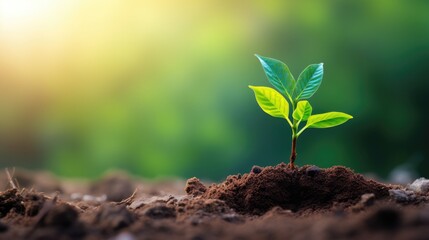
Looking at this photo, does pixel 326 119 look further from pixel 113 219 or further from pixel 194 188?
pixel 113 219

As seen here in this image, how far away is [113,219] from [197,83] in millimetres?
3532

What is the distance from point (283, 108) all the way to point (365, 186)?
0.33 m

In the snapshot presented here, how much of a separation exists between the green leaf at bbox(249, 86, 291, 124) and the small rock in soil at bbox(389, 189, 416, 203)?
36 centimetres

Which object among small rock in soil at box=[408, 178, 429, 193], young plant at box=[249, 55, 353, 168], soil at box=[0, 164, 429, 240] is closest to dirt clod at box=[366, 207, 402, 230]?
soil at box=[0, 164, 429, 240]

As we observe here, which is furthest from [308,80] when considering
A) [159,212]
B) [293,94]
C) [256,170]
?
[159,212]

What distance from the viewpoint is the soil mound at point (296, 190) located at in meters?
1.49

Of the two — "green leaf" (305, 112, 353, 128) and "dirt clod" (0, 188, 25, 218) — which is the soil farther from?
"green leaf" (305, 112, 353, 128)

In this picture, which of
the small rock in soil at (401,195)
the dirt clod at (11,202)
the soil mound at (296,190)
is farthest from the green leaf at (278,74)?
the dirt clod at (11,202)

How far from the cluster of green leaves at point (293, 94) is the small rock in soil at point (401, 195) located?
24cm

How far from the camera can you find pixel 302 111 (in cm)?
153

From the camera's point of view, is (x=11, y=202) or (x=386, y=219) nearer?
(x=386, y=219)

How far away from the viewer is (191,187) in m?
1.70

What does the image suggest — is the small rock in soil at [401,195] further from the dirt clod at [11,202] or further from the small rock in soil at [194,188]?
the dirt clod at [11,202]

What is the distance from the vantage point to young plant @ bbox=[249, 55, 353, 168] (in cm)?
153
